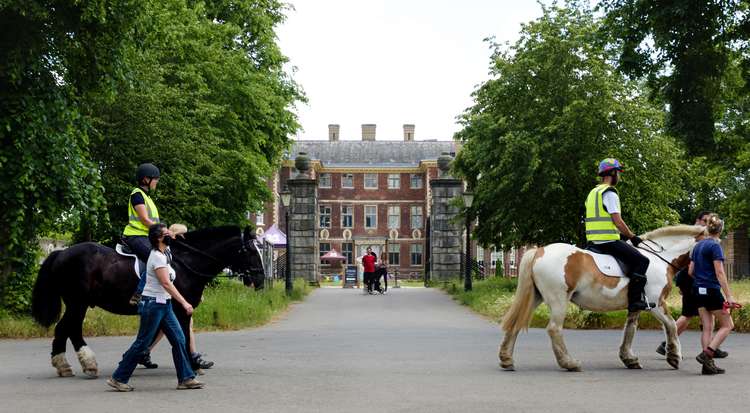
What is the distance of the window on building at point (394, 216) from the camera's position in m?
80.2

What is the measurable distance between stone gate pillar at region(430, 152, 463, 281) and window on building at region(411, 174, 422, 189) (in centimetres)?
3968

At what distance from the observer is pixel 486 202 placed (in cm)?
3033

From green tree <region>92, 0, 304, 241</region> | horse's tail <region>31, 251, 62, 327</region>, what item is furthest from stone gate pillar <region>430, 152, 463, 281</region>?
horse's tail <region>31, 251, 62, 327</region>

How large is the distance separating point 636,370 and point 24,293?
1235 centimetres

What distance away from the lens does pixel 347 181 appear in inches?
3179

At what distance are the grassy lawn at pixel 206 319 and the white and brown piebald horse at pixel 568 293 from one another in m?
8.59

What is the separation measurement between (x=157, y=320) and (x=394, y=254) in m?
70.1

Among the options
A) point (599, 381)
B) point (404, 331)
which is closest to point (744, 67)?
point (404, 331)

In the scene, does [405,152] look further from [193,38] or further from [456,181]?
[193,38]

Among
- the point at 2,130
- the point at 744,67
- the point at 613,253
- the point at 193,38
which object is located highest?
the point at 193,38

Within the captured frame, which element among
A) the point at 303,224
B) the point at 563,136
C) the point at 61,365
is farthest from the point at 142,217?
the point at 303,224

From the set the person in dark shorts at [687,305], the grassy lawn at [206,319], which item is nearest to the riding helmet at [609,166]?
the person in dark shorts at [687,305]

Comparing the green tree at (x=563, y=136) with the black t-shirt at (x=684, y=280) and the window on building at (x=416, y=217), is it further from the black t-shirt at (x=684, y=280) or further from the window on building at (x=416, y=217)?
the window on building at (x=416, y=217)

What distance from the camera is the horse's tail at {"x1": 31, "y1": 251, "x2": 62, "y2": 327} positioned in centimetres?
1092
